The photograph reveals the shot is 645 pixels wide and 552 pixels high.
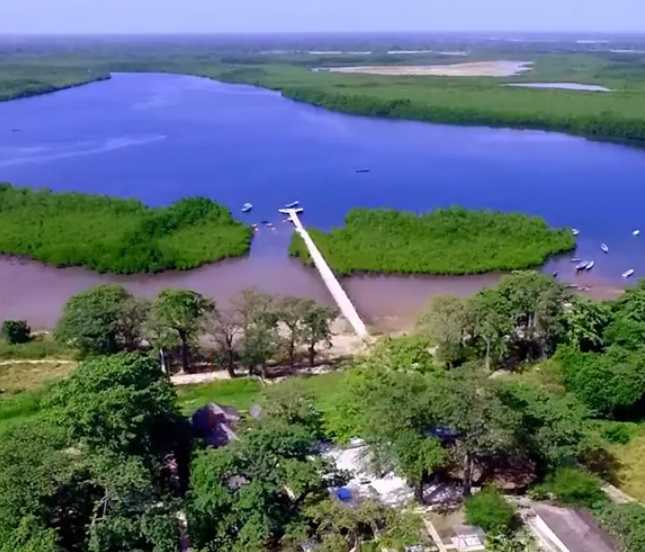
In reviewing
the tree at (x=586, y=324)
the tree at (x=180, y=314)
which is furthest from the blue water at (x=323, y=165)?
the tree at (x=180, y=314)

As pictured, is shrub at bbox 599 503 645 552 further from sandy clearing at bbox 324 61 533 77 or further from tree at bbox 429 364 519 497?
sandy clearing at bbox 324 61 533 77

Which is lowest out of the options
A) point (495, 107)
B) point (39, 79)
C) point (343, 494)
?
point (343, 494)

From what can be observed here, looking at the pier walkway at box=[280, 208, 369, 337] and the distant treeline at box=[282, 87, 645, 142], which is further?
the distant treeline at box=[282, 87, 645, 142]

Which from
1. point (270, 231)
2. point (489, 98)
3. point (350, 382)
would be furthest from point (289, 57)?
point (350, 382)

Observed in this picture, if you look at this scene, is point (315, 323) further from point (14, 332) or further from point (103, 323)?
point (14, 332)

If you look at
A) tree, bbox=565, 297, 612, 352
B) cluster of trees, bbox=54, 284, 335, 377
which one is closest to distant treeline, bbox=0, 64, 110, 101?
cluster of trees, bbox=54, 284, 335, 377

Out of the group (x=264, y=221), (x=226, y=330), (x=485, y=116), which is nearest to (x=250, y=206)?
(x=264, y=221)

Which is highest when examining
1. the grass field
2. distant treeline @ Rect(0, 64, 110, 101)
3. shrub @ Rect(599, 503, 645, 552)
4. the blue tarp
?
distant treeline @ Rect(0, 64, 110, 101)

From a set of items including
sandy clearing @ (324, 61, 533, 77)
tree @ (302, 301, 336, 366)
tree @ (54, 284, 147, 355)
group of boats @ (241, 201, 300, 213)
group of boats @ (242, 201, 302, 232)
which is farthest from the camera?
sandy clearing @ (324, 61, 533, 77)
